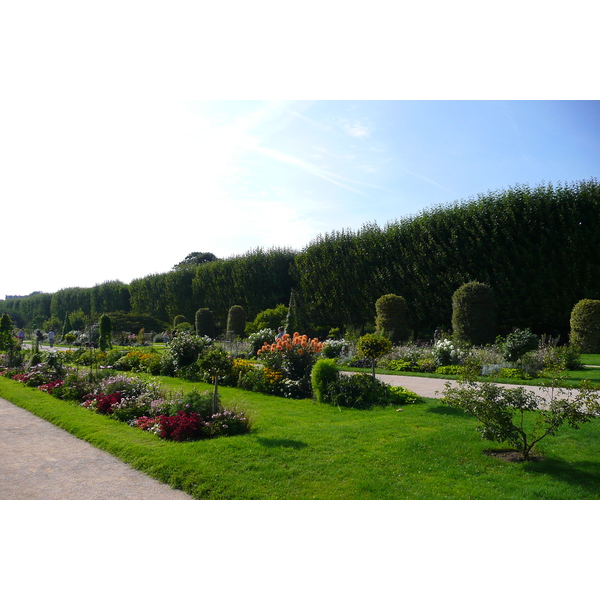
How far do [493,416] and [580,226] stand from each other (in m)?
13.4

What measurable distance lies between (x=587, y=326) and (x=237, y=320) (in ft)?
56.6

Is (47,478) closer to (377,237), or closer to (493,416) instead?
(493,416)

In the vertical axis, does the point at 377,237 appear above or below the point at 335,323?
above

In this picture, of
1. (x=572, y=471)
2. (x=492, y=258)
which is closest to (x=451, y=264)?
(x=492, y=258)

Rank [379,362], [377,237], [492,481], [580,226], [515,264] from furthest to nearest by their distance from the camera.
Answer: [377,237], [515,264], [580,226], [379,362], [492,481]

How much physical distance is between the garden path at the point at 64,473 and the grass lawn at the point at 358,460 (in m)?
0.19

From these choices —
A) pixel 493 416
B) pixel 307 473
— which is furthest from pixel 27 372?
pixel 493 416

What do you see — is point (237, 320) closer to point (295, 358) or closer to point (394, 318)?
point (394, 318)

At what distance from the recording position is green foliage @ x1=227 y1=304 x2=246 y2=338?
25.6 meters

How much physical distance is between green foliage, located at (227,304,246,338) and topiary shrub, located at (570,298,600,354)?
16.5 meters

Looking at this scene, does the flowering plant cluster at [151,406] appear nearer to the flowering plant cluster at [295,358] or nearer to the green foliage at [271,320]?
the flowering plant cluster at [295,358]

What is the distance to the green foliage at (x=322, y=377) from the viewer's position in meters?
8.75

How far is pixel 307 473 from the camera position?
4.66m

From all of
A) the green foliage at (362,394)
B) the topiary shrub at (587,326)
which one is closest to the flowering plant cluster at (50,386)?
the green foliage at (362,394)
